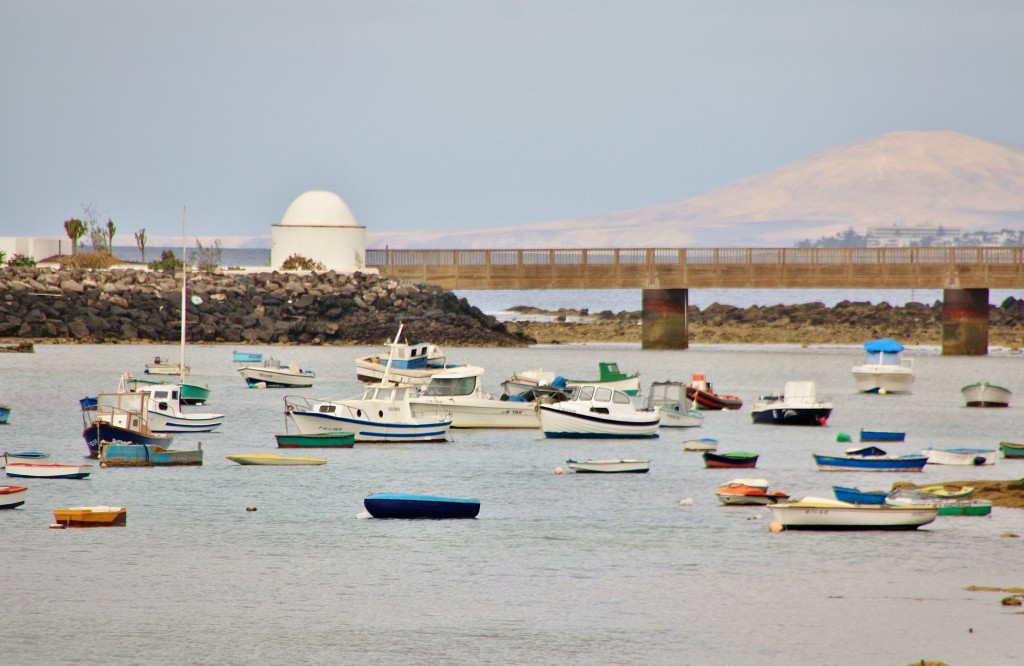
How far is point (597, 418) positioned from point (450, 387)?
724 centimetres

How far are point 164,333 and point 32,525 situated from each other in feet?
236

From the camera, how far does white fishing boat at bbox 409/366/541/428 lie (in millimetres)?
58250

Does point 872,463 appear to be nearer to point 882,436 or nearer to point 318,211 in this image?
point 882,436

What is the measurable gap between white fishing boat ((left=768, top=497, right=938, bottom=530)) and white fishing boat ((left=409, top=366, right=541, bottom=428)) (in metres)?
23.2

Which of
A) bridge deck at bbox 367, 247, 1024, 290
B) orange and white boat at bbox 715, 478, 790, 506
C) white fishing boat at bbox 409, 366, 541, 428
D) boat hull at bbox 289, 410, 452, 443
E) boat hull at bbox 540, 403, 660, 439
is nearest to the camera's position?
orange and white boat at bbox 715, 478, 790, 506

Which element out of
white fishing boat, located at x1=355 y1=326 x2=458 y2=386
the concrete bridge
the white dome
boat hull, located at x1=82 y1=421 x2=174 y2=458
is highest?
the white dome

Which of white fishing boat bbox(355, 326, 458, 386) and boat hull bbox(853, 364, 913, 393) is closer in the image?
white fishing boat bbox(355, 326, 458, 386)

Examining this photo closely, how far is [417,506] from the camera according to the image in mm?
38500

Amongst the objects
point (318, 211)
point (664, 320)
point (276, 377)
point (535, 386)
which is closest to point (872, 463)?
point (535, 386)

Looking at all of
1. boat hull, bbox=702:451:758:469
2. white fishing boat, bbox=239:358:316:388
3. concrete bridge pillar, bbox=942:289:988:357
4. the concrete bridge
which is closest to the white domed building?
the concrete bridge

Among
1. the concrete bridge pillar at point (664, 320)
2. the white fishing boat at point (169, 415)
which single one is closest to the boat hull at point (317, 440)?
the white fishing boat at point (169, 415)

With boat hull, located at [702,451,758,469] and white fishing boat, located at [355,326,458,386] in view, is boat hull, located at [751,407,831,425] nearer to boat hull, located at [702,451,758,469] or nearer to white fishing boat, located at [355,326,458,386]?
boat hull, located at [702,451,758,469]

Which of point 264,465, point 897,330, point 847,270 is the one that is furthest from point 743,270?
point 264,465

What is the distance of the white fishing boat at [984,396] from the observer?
7356cm
